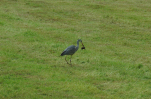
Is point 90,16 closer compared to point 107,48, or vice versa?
point 107,48

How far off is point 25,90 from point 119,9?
70.3 feet

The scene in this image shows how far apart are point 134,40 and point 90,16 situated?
8298 mm

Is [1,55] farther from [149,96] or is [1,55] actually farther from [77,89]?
[149,96]

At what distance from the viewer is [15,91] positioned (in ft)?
38.9

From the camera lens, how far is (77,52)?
698 inches

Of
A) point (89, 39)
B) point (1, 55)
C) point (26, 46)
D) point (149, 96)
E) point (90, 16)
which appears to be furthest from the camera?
point (90, 16)

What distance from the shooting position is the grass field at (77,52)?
12234mm

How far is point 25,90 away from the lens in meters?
12.0

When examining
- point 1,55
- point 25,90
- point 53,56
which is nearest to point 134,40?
point 53,56

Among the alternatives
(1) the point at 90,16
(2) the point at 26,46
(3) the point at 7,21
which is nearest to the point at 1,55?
(2) the point at 26,46

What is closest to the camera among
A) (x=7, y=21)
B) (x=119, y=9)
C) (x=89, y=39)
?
(x=89, y=39)

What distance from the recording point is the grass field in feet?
40.1

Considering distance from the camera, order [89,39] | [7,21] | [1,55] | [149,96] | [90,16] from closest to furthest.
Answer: [149,96] → [1,55] → [89,39] → [7,21] → [90,16]

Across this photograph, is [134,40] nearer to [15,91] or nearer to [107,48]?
[107,48]
